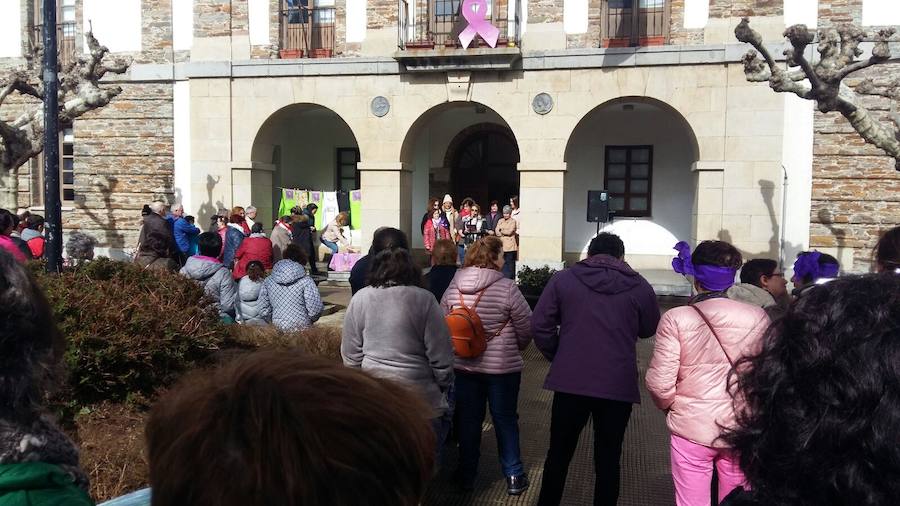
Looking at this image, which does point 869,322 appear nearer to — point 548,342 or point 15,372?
point 15,372

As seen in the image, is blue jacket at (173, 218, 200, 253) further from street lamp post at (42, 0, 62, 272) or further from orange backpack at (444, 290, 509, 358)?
orange backpack at (444, 290, 509, 358)

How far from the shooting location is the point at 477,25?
562 inches

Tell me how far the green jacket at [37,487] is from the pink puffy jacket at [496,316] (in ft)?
10.6

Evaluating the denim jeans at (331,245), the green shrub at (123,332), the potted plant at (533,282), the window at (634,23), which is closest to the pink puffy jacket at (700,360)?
the green shrub at (123,332)

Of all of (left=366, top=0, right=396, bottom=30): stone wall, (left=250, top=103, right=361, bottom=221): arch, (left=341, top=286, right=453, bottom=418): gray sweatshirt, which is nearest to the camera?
(left=341, top=286, right=453, bottom=418): gray sweatshirt

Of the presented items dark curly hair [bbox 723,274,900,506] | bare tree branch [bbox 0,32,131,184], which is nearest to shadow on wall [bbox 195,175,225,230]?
bare tree branch [bbox 0,32,131,184]

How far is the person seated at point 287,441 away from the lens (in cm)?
99

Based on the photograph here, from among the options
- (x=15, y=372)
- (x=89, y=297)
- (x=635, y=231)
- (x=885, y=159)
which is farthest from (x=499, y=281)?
(x=635, y=231)

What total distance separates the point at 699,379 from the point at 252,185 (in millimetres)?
14036

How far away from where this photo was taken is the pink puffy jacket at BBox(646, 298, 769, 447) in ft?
10.8

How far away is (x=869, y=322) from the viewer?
1.25m

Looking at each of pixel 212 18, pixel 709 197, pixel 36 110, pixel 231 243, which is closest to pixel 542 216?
pixel 709 197

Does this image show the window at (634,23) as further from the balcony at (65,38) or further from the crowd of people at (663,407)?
the balcony at (65,38)

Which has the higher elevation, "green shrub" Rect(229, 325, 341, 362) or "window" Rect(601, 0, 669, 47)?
"window" Rect(601, 0, 669, 47)
